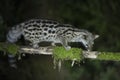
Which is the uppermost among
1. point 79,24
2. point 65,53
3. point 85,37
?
point 79,24

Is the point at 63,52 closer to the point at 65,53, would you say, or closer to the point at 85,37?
the point at 65,53

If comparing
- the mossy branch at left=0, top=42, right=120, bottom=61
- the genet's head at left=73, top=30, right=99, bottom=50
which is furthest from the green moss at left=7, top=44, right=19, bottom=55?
the genet's head at left=73, top=30, right=99, bottom=50

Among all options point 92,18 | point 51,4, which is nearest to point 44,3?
point 51,4

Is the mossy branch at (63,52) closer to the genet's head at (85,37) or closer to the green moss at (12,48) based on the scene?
the green moss at (12,48)

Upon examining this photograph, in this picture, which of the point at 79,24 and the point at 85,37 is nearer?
the point at 85,37

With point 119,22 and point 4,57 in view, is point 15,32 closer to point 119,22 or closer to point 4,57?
point 4,57

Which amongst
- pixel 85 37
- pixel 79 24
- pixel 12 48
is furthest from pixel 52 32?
pixel 79 24
